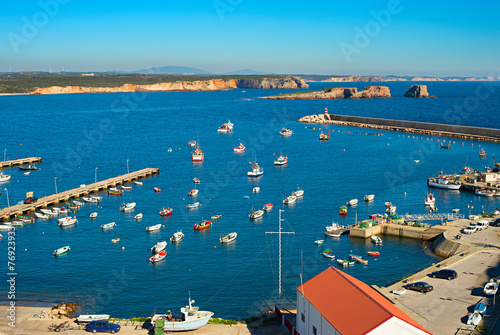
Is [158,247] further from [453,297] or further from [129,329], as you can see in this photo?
[453,297]

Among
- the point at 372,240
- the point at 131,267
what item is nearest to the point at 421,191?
the point at 372,240

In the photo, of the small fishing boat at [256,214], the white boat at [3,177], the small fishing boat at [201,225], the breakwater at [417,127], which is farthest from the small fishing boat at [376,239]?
the breakwater at [417,127]

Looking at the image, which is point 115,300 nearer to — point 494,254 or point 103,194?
point 494,254

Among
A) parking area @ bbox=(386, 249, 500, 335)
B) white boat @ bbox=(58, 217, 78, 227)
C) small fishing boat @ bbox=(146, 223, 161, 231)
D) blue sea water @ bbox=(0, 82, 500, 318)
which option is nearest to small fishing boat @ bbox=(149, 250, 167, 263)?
blue sea water @ bbox=(0, 82, 500, 318)

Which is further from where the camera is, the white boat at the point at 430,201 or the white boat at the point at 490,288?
the white boat at the point at 430,201

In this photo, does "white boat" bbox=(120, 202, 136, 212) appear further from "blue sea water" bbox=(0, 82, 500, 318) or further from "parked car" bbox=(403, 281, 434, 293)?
"parked car" bbox=(403, 281, 434, 293)

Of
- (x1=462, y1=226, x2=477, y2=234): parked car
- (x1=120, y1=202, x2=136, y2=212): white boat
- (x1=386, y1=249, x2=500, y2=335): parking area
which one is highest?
(x1=462, y1=226, x2=477, y2=234): parked car

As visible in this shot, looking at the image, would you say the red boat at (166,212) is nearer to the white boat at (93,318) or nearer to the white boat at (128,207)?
the white boat at (128,207)
